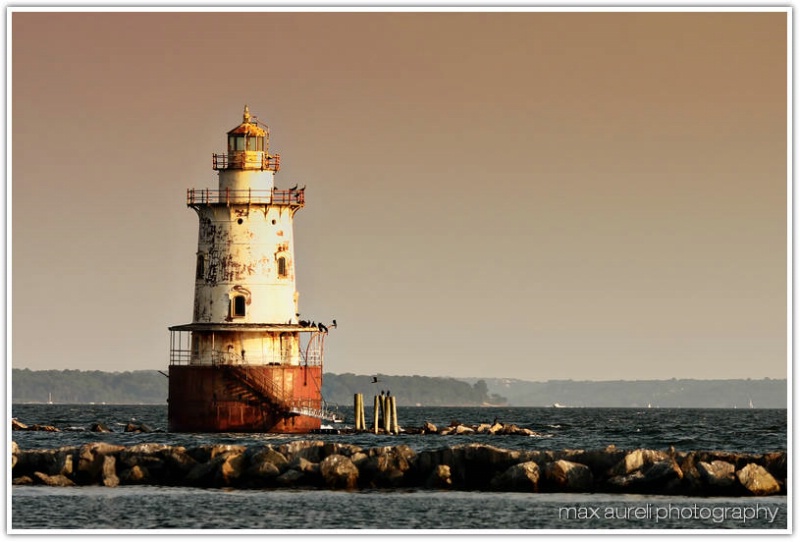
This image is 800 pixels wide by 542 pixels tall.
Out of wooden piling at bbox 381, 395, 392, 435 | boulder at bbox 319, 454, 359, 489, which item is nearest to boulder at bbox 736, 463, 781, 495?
boulder at bbox 319, 454, 359, 489

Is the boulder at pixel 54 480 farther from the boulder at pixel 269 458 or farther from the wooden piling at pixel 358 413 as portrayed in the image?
the wooden piling at pixel 358 413

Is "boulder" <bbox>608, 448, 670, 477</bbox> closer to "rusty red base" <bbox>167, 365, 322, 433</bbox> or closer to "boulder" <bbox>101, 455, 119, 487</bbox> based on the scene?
"boulder" <bbox>101, 455, 119, 487</bbox>

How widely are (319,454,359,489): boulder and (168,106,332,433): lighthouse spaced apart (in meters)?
19.6

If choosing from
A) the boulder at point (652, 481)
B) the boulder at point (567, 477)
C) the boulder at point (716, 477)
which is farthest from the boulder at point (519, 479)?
the boulder at point (716, 477)

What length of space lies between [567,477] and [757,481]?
4.71 m

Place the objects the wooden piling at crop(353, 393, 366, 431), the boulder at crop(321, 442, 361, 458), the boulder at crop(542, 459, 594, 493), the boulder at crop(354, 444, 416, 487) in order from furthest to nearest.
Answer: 1. the wooden piling at crop(353, 393, 366, 431)
2. the boulder at crop(321, 442, 361, 458)
3. the boulder at crop(354, 444, 416, 487)
4. the boulder at crop(542, 459, 594, 493)

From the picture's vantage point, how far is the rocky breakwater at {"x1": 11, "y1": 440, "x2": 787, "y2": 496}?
4422 cm

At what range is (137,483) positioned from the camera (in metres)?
47.0

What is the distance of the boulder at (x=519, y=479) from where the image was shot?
146 feet

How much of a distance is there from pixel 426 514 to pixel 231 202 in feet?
91.0

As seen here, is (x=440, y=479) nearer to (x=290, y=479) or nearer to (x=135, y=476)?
(x=290, y=479)
